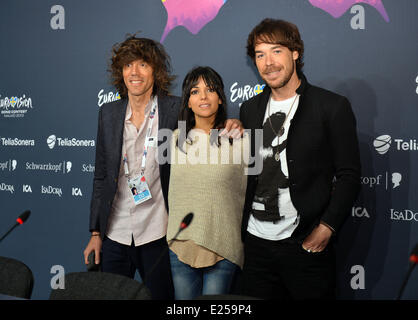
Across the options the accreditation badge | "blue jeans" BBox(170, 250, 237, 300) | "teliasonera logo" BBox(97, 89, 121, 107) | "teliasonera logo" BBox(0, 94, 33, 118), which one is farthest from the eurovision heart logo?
"blue jeans" BBox(170, 250, 237, 300)

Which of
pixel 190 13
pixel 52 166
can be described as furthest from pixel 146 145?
pixel 52 166

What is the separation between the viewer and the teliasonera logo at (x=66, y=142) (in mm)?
3029

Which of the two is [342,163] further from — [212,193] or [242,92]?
[242,92]

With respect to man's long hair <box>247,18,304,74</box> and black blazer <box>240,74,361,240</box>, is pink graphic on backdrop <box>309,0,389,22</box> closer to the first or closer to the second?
man's long hair <box>247,18,304,74</box>

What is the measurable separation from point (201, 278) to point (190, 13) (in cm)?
180

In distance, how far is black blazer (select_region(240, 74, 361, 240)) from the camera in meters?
1.72

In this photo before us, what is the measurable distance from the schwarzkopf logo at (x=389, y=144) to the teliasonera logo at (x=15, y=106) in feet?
9.31

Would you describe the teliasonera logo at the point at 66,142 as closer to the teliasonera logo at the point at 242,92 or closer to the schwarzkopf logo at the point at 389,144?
the teliasonera logo at the point at 242,92

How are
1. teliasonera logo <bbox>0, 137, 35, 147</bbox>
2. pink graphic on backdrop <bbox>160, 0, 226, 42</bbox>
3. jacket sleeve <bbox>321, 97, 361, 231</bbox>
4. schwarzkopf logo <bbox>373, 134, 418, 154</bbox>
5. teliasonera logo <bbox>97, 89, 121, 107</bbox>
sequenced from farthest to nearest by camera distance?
teliasonera logo <bbox>0, 137, 35, 147</bbox> < teliasonera logo <bbox>97, 89, 121, 107</bbox> < pink graphic on backdrop <bbox>160, 0, 226, 42</bbox> < schwarzkopf logo <bbox>373, 134, 418, 154</bbox> < jacket sleeve <bbox>321, 97, 361, 231</bbox>

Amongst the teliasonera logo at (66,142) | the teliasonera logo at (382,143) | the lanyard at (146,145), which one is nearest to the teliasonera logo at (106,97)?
the teliasonera logo at (66,142)

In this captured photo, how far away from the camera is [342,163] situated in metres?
1.73

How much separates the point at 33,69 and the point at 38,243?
5.09 ft

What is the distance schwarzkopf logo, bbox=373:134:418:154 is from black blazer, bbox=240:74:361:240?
516 millimetres

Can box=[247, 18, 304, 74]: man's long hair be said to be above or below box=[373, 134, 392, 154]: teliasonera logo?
above
